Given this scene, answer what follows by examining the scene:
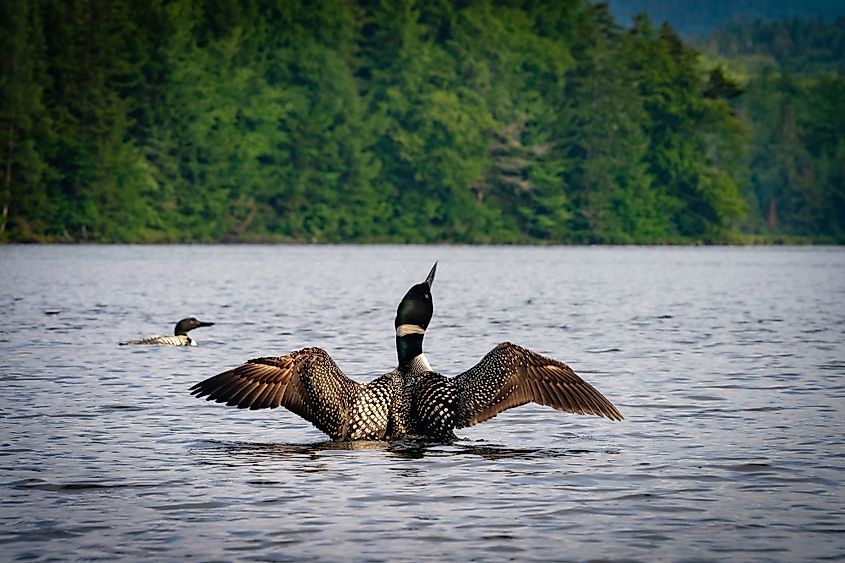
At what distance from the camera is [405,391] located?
1416cm

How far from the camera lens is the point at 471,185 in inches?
4345

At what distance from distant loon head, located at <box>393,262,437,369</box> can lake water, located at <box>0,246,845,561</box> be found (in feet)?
2.75

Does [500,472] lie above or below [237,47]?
below

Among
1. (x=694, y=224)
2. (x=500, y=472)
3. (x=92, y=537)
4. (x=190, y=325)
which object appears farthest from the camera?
(x=694, y=224)

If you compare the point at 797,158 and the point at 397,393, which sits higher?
the point at 797,158

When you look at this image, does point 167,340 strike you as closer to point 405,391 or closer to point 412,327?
point 412,327

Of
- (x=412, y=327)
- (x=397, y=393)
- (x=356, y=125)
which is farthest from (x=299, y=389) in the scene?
(x=356, y=125)

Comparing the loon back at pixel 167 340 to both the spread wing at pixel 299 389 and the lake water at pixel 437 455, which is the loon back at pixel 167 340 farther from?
the spread wing at pixel 299 389

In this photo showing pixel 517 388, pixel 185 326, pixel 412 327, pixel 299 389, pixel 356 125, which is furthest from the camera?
pixel 356 125

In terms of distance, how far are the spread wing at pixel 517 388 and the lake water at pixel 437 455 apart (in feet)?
1.25

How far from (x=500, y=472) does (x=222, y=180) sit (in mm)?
91036

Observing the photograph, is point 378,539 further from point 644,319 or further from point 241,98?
point 241,98

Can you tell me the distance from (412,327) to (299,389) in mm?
1256

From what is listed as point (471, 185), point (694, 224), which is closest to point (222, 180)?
point (471, 185)
